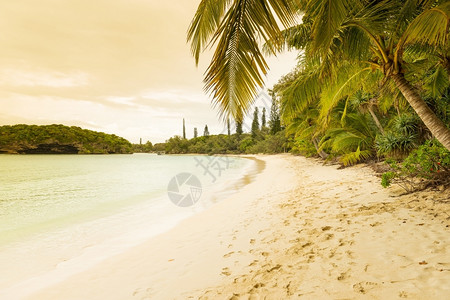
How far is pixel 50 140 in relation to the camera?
7975 cm

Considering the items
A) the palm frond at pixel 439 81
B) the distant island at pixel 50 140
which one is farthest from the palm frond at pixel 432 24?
the distant island at pixel 50 140

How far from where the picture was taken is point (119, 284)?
2639mm

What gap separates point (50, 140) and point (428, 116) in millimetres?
101242

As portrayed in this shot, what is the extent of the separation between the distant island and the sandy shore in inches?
3798

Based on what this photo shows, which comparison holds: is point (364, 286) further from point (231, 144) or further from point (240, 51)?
point (231, 144)

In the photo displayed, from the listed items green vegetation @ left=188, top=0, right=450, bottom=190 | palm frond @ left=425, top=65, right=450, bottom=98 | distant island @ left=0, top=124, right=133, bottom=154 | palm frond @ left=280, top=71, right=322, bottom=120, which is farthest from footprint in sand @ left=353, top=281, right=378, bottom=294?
distant island @ left=0, top=124, right=133, bottom=154

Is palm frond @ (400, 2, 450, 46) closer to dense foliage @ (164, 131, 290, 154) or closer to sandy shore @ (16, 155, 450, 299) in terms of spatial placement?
sandy shore @ (16, 155, 450, 299)

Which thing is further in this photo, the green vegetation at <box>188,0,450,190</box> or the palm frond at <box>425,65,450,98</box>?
the palm frond at <box>425,65,450,98</box>

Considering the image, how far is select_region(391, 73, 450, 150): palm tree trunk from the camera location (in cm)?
285

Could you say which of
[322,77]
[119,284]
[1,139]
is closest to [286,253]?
[119,284]

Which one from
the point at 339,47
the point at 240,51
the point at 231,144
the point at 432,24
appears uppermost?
the point at 231,144

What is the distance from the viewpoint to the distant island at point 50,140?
7544 cm

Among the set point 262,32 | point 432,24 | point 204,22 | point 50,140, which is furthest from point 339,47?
point 50,140

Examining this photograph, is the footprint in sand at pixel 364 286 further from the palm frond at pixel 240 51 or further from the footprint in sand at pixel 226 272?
the palm frond at pixel 240 51
